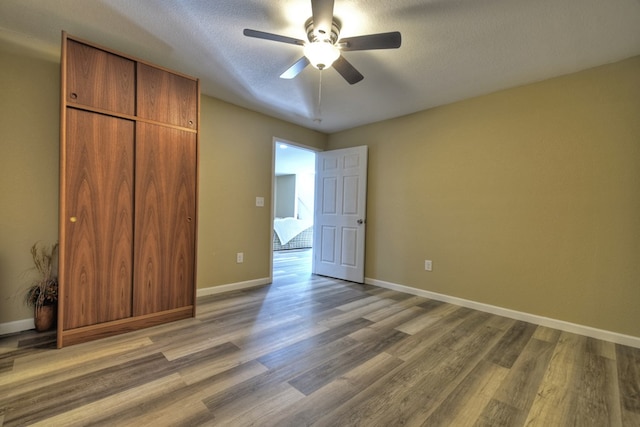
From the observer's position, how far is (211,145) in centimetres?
339

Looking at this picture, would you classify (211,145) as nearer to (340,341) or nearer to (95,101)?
(95,101)

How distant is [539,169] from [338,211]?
251 centimetres

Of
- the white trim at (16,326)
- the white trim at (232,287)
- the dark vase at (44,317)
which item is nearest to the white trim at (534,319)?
the white trim at (232,287)

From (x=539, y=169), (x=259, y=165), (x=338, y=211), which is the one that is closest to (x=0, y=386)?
(x=259, y=165)


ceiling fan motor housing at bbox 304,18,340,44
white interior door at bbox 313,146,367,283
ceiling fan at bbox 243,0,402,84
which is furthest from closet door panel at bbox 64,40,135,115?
white interior door at bbox 313,146,367,283

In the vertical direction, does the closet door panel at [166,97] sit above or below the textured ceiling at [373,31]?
below

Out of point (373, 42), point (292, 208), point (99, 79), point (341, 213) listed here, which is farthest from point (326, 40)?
point (292, 208)

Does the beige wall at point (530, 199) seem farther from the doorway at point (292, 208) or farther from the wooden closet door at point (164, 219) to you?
the wooden closet door at point (164, 219)

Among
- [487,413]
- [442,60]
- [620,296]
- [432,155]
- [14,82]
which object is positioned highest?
[442,60]

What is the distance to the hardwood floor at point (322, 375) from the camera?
144cm

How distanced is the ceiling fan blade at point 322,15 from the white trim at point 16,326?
3.21 m

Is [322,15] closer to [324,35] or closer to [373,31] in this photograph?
[324,35]

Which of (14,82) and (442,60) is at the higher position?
(442,60)

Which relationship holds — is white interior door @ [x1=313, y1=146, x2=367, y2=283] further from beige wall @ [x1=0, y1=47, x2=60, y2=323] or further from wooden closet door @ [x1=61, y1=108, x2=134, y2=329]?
beige wall @ [x1=0, y1=47, x2=60, y2=323]
